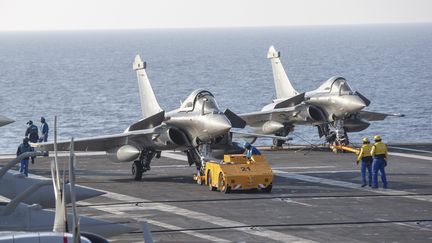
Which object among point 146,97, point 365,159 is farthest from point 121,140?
point 365,159

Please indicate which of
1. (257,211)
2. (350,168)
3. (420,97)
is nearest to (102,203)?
(257,211)

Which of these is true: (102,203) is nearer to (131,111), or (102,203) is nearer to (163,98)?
(131,111)

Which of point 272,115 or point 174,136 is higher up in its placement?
point 174,136

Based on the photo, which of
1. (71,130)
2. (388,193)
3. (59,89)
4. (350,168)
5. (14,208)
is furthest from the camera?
(59,89)

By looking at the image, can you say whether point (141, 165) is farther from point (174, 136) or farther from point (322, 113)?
point (322, 113)

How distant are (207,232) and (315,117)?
2178 centimetres

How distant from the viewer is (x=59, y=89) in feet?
458

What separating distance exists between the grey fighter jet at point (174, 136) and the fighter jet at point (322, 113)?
983cm

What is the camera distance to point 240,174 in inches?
1519

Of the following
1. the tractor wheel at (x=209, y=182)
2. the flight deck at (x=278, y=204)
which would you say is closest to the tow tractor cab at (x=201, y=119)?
the tractor wheel at (x=209, y=182)

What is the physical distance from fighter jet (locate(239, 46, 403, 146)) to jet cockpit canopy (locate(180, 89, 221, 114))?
424 inches

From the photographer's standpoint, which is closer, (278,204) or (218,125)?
(278,204)

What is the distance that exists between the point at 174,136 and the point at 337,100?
11.3 m

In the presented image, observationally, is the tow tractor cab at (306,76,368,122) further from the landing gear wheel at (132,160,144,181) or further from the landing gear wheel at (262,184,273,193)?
the landing gear wheel at (262,184,273,193)
